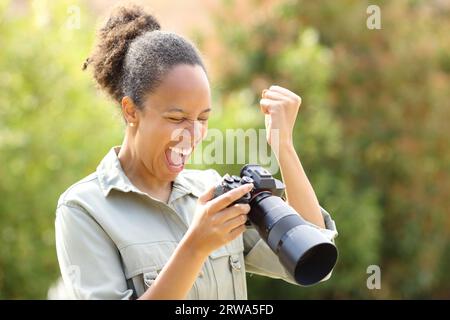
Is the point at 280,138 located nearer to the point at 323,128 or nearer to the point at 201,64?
the point at 201,64

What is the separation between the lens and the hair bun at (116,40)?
5.94 ft

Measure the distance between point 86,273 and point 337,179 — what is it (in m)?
4.79

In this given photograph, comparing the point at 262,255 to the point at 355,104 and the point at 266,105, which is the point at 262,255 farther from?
the point at 355,104

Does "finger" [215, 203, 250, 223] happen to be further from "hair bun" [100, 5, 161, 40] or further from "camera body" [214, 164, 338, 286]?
"hair bun" [100, 5, 161, 40]

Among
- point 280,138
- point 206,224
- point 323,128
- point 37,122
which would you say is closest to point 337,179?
point 323,128

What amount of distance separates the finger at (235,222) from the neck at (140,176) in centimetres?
35

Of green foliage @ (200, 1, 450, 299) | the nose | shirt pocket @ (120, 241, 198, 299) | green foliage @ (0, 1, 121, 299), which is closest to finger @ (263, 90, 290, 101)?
the nose

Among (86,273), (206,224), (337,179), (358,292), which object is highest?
(206,224)

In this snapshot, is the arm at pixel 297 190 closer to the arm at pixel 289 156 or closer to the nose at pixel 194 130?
the arm at pixel 289 156

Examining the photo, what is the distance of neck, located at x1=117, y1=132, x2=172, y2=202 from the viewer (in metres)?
1.75

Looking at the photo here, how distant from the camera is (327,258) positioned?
4.73 ft

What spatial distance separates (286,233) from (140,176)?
0.47m

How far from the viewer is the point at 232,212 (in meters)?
1.43

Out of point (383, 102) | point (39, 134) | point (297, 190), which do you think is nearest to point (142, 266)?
point (297, 190)
